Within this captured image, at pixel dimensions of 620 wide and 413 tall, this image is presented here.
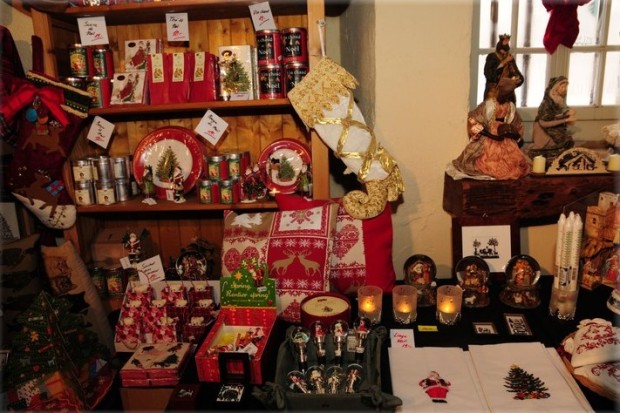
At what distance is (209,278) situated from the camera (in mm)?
1781

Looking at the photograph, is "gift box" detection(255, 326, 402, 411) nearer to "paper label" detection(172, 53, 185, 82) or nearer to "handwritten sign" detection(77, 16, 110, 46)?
"paper label" detection(172, 53, 185, 82)

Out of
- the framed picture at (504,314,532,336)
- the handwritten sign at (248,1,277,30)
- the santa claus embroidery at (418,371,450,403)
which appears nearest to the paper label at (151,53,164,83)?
the handwritten sign at (248,1,277,30)

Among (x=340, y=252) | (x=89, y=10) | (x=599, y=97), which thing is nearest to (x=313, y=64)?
(x=340, y=252)

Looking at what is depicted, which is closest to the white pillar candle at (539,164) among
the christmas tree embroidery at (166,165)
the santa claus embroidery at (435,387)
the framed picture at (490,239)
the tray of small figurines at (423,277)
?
the framed picture at (490,239)

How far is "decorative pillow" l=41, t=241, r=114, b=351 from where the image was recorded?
1.76 m

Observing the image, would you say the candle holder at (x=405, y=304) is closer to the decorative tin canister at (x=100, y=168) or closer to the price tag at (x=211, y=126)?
the price tag at (x=211, y=126)

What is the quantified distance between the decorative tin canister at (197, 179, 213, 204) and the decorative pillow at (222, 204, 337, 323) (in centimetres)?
24

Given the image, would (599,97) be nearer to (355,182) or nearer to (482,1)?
(482,1)

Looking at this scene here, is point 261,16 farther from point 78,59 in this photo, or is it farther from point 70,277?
point 70,277


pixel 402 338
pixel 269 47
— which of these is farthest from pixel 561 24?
pixel 402 338

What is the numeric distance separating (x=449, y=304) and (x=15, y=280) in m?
1.49

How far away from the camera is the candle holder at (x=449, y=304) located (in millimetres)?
1459

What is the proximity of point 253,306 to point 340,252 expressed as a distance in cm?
37

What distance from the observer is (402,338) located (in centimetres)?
141
